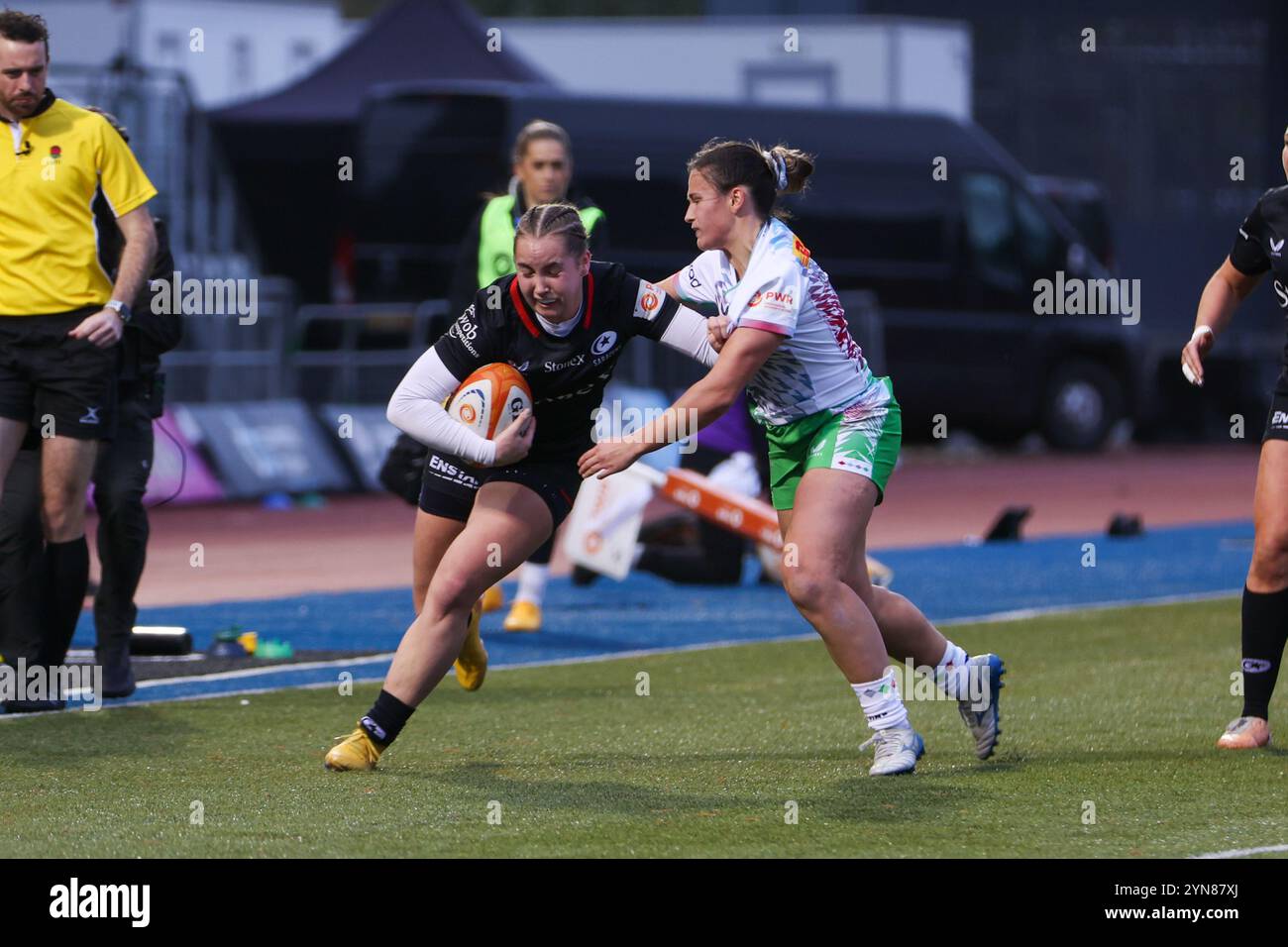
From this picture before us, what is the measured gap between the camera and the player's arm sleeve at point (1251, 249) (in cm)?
802

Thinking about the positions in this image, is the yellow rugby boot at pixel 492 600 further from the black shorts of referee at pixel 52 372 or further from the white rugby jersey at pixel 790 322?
the white rugby jersey at pixel 790 322

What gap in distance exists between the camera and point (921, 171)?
77.8 feet

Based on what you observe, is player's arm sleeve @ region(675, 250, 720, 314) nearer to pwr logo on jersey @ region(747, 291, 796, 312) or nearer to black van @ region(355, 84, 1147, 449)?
pwr logo on jersey @ region(747, 291, 796, 312)

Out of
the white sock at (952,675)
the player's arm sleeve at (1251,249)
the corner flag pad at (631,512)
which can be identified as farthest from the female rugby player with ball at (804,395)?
the corner flag pad at (631,512)

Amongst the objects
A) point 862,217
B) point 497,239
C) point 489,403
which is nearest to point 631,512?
point 497,239

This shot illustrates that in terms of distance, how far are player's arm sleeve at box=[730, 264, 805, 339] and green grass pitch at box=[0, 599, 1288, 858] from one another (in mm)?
1410

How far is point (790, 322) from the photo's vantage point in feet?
23.1

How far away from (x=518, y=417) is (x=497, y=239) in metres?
3.77

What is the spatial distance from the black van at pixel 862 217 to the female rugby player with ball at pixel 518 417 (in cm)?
1442

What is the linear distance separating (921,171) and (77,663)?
15.5 metres

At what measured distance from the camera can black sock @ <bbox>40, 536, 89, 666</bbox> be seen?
28.5 ft

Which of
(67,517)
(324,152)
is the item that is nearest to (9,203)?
(67,517)

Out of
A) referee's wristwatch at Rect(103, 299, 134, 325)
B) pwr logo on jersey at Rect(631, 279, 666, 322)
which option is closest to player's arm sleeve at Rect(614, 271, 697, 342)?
pwr logo on jersey at Rect(631, 279, 666, 322)
